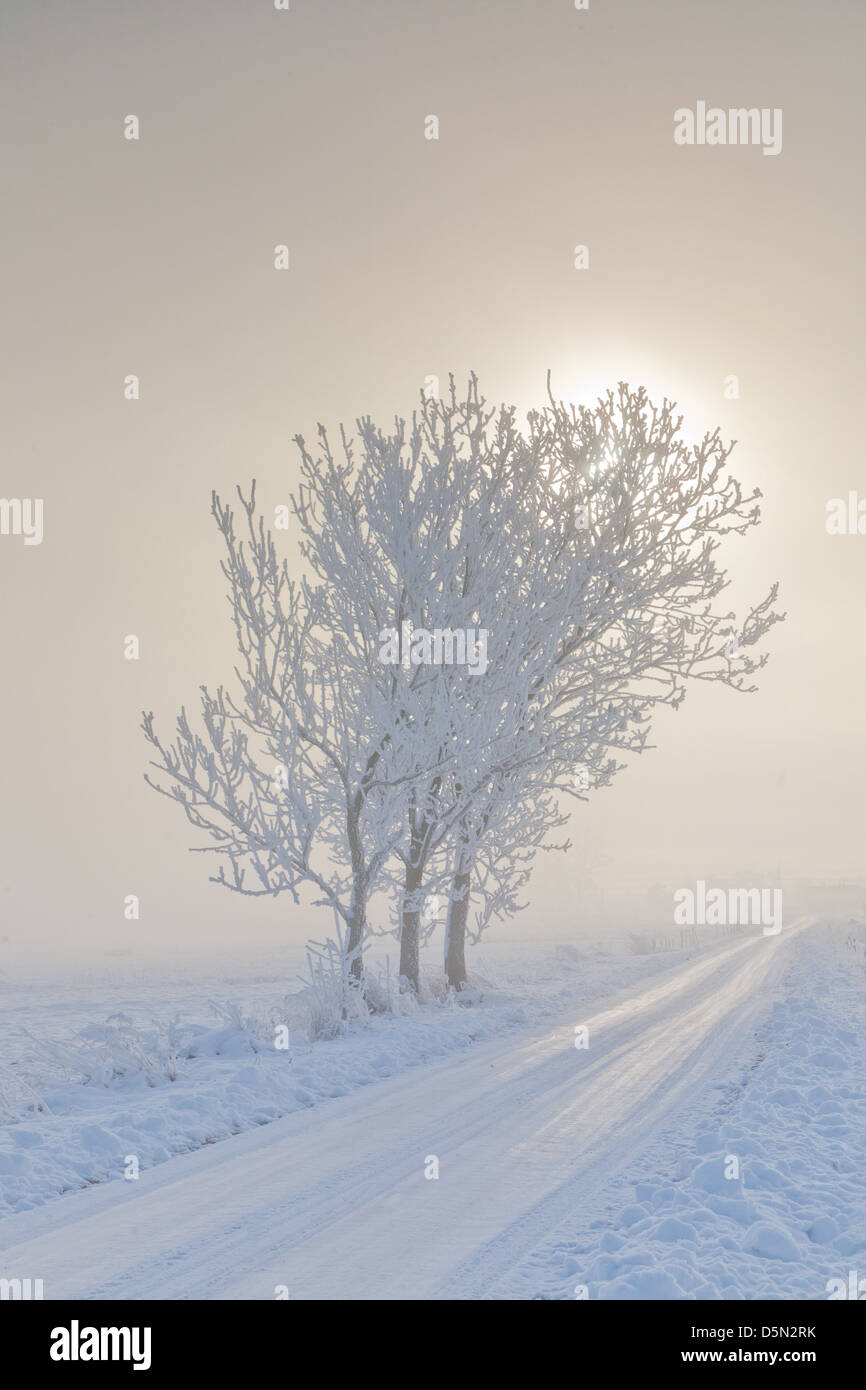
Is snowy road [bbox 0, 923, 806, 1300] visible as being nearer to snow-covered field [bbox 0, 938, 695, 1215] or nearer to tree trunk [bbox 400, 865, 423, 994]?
snow-covered field [bbox 0, 938, 695, 1215]

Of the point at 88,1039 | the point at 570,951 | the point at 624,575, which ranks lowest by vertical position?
the point at 570,951

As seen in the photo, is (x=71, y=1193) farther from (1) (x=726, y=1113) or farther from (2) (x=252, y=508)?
(2) (x=252, y=508)

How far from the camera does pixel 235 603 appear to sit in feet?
48.1

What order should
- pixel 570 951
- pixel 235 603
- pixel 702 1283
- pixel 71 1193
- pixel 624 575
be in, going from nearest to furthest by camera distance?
pixel 702 1283, pixel 71 1193, pixel 235 603, pixel 624 575, pixel 570 951

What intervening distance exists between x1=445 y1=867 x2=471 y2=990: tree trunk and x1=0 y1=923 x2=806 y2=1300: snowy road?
24.3 feet

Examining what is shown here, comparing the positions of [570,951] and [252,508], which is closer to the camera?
[252,508]

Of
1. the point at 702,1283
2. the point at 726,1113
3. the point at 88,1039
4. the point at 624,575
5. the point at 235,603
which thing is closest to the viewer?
the point at 702,1283

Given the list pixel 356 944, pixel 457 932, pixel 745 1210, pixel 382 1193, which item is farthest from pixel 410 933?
pixel 745 1210

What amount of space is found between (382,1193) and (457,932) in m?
13.0

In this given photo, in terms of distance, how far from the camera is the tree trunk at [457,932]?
18.7 m

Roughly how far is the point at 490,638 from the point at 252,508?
14.0 ft

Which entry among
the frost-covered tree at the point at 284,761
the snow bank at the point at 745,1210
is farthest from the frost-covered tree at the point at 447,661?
the snow bank at the point at 745,1210

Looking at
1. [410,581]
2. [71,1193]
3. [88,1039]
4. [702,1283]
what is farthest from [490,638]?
[702,1283]

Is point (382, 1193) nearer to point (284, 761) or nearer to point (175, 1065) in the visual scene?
point (175, 1065)
